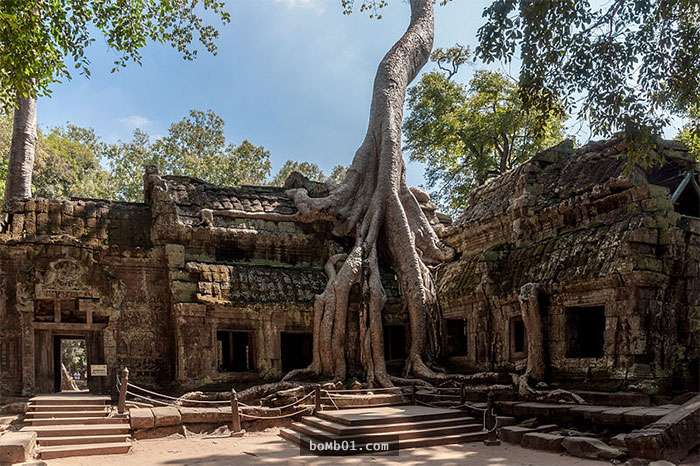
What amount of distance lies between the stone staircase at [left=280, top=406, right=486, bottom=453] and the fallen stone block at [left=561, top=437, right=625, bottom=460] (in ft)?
5.32

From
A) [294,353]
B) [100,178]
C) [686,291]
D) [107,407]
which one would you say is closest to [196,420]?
[107,407]

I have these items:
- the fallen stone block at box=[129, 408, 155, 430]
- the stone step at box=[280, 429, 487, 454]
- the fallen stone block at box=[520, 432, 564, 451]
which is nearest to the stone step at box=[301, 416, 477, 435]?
the stone step at box=[280, 429, 487, 454]

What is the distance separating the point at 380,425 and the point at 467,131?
→ 1425 centimetres

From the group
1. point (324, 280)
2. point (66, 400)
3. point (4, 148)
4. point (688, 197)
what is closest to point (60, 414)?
point (66, 400)

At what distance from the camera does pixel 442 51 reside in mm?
21328

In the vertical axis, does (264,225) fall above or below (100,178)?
below

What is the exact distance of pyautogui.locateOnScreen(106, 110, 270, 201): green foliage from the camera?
2477cm

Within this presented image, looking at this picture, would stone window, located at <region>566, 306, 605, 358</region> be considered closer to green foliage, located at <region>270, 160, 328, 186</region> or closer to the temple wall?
the temple wall

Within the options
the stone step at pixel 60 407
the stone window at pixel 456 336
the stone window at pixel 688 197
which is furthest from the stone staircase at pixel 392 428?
the stone window at pixel 688 197

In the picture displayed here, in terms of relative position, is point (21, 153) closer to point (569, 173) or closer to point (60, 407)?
point (60, 407)

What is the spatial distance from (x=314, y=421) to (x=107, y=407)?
3.47 metres

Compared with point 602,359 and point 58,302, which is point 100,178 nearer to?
point 58,302

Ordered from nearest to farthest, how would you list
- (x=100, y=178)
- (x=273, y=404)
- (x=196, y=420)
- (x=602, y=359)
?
(x=602, y=359) → (x=196, y=420) → (x=273, y=404) → (x=100, y=178)

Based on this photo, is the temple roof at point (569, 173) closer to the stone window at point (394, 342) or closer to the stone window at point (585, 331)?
the stone window at point (585, 331)
